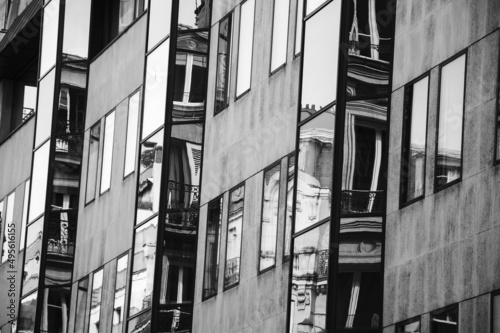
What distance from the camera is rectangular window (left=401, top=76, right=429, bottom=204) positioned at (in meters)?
28.9

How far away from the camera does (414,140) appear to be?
96.1 feet

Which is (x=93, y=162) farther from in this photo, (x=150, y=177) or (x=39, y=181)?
(x=150, y=177)

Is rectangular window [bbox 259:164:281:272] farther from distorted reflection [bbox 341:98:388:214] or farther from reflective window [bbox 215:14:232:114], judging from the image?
distorted reflection [bbox 341:98:388:214]

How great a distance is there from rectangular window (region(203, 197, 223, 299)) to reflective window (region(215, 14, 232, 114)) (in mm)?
2672

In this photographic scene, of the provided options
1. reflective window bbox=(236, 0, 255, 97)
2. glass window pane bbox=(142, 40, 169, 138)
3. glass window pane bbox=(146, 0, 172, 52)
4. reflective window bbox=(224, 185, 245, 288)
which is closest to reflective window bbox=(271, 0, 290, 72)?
reflective window bbox=(236, 0, 255, 97)

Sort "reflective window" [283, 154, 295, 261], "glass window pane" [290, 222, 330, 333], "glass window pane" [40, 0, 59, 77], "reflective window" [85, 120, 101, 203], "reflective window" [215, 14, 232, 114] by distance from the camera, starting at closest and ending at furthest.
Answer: "glass window pane" [290, 222, 330, 333] → "reflective window" [283, 154, 295, 261] → "reflective window" [215, 14, 232, 114] → "reflective window" [85, 120, 101, 203] → "glass window pane" [40, 0, 59, 77]

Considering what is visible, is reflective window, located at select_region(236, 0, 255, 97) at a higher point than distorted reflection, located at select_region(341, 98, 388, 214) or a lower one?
higher

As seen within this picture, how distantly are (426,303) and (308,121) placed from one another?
6.15 m

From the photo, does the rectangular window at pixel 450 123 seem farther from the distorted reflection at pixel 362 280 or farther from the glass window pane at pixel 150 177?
the glass window pane at pixel 150 177

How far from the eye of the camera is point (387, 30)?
Result: 98.9 feet

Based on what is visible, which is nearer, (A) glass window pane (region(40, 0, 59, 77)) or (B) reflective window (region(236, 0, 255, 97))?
(B) reflective window (region(236, 0, 255, 97))

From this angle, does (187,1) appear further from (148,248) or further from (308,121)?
(308,121)

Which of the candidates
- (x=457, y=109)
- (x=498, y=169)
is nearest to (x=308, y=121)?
(x=457, y=109)

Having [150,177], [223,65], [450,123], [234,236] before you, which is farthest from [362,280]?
[150,177]
